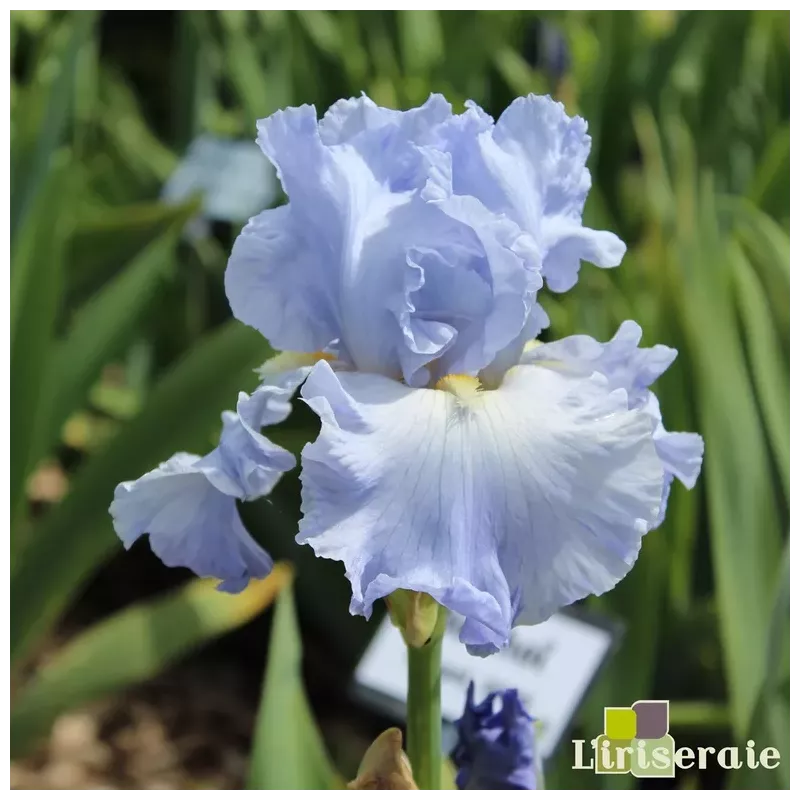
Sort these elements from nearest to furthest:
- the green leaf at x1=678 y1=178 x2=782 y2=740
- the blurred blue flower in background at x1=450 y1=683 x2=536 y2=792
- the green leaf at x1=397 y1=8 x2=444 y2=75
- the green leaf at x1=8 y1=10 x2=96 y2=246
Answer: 1. the blurred blue flower in background at x1=450 y1=683 x2=536 y2=792
2. the green leaf at x1=678 y1=178 x2=782 y2=740
3. the green leaf at x1=8 y1=10 x2=96 y2=246
4. the green leaf at x1=397 y1=8 x2=444 y2=75

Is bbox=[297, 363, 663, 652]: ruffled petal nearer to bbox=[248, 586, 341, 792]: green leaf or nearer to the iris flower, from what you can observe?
the iris flower

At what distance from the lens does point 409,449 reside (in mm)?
409

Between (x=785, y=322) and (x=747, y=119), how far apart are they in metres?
0.63

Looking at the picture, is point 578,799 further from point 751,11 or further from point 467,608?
point 751,11

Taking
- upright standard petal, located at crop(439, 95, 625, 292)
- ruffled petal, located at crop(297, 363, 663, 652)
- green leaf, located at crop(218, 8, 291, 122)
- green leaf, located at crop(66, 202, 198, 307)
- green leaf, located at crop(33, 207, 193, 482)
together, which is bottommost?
ruffled petal, located at crop(297, 363, 663, 652)

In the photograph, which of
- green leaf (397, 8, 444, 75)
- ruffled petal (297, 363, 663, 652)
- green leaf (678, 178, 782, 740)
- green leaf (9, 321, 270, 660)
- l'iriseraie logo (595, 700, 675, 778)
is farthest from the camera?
green leaf (397, 8, 444, 75)

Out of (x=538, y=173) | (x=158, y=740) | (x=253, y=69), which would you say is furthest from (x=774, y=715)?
(x=253, y=69)

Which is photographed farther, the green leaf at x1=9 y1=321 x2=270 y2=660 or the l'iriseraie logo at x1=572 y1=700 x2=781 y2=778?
the green leaf at x1=9 y1=321 x2=270 y2=660

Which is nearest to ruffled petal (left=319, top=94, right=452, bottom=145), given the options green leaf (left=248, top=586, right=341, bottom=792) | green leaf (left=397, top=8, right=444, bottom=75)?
green leaf (left=248, top=586, right=341, bottom=792)

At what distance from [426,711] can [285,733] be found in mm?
267

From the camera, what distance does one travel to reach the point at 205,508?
0.46 meters

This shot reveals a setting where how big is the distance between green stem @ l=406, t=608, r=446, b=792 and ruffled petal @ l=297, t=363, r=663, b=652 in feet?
0.18

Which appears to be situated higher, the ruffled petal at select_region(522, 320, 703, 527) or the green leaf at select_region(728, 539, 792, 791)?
the ruffled petal at select_region(522, 320, 703, 527)

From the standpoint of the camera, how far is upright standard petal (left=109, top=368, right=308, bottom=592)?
1.47ft
